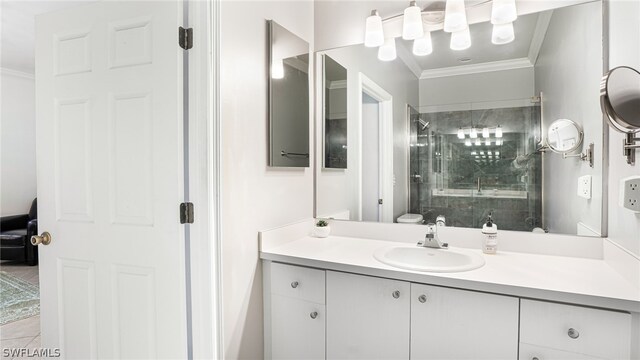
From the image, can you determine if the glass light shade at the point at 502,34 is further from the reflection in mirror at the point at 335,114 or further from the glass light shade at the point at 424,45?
the reflection in mirror at the point at 335,114

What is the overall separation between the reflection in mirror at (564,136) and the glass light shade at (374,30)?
1011 mm

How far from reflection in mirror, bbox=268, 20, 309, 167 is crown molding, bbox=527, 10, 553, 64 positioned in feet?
3.99

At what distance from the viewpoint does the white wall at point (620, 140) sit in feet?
3.81

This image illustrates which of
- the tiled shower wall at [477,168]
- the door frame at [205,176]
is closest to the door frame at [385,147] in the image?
the tiled shower wall at [477,168]

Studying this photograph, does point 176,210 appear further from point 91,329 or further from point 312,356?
point 312,356

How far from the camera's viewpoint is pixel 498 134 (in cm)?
174

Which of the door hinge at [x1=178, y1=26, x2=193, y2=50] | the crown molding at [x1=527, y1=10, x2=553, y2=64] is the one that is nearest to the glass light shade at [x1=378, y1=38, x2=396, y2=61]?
the crown molding at [x1=527, y1=10, x2=553, y2=64]

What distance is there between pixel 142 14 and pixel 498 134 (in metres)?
1.79

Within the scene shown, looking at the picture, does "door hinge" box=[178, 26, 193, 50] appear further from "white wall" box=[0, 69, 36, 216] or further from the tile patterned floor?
"white wall" box=[0, 69, 36, 216]

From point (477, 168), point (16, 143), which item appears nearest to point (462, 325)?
point (477, 168)

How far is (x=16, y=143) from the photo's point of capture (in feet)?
15.9

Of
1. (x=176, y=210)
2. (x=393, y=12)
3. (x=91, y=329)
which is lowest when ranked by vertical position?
(x=91, y=329)

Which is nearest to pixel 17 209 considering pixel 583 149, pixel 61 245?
pixel 61 245

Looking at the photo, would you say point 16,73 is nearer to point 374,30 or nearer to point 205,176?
point 205,176
